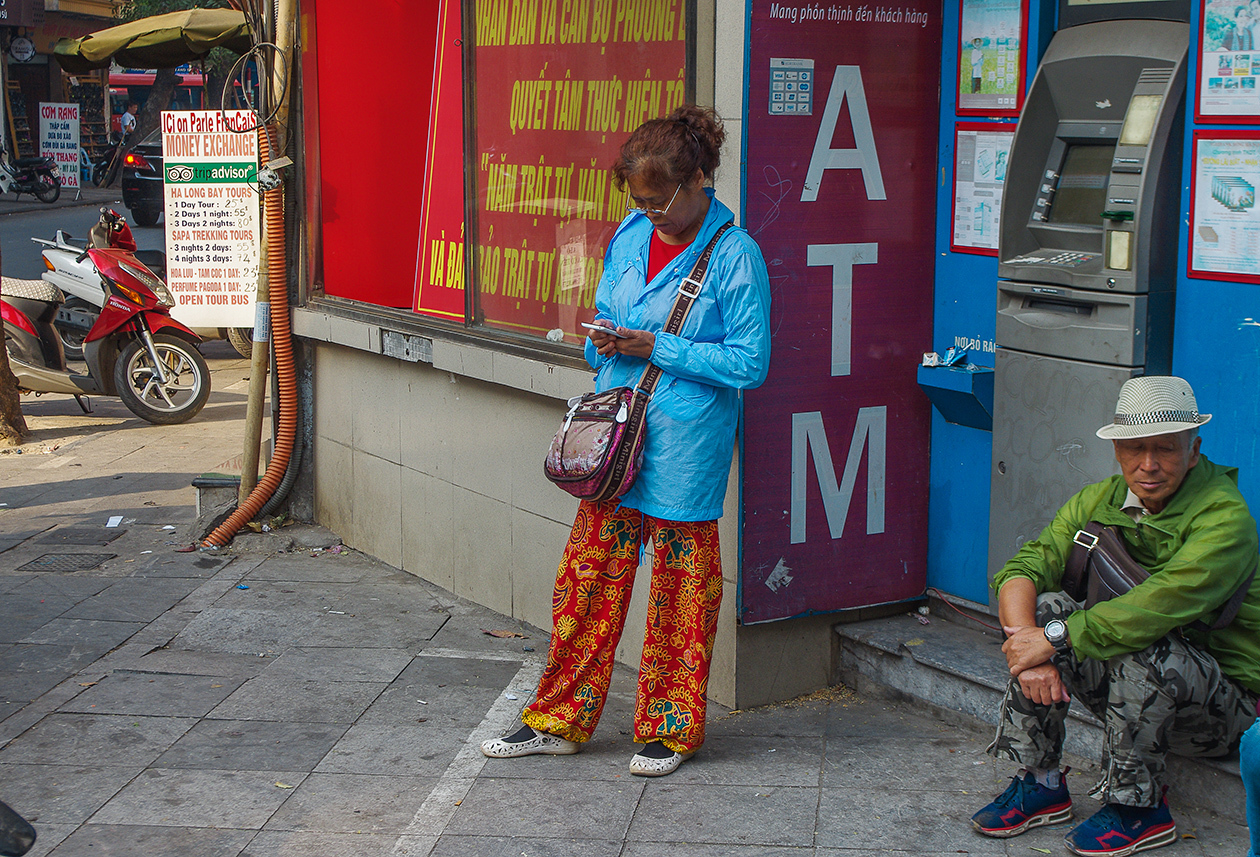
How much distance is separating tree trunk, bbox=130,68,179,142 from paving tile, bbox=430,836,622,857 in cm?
2928

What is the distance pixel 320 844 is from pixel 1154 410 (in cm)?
242

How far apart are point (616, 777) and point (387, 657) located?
4.70 feet

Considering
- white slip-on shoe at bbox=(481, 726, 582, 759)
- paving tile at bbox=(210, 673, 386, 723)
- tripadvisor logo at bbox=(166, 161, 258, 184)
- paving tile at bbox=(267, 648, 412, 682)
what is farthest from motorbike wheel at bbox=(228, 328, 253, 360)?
white slip-on shoe at bbox=(481, 726, 582, 759)

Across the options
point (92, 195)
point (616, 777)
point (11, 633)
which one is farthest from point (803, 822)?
point (92, 195)

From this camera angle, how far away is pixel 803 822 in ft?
11.9

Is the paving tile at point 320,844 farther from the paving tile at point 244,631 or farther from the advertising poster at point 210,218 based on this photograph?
the advertising poster at point 210,218

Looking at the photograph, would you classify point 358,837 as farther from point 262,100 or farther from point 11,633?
point 262,100

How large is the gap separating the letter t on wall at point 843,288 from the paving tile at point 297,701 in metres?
1.99

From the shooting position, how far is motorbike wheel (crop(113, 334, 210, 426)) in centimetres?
931

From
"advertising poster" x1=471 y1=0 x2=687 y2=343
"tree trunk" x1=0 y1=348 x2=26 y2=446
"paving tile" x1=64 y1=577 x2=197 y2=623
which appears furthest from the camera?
"tree trunk" x1=0 y1=348 x2=26 y2=446

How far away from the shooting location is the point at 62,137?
86.2 ft

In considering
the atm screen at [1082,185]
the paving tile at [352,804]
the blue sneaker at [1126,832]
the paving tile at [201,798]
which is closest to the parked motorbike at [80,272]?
the paving tile at [201,798]

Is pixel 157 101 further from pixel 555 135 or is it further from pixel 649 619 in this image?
pixel 649 619

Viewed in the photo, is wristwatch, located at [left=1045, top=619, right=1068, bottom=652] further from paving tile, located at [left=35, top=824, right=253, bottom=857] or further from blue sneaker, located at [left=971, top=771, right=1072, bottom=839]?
paving tile, located at [left=35, top=824, right=253, bottom=857]
